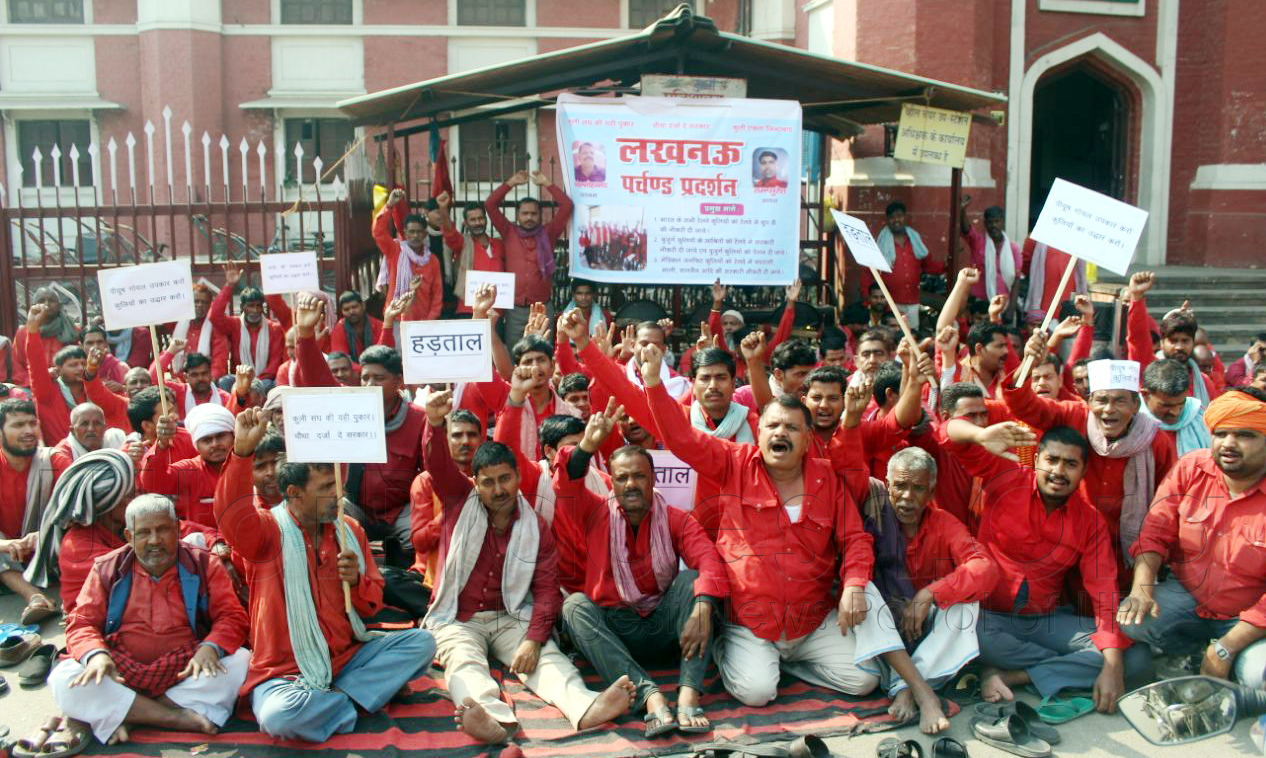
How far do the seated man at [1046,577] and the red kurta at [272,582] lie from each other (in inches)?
104

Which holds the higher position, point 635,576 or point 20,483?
point 20,483

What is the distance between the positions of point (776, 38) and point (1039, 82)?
25.4ft

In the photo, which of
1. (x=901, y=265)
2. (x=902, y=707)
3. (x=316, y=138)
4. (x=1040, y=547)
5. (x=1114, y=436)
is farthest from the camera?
(x=316, y=138)

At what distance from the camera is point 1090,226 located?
5941mm

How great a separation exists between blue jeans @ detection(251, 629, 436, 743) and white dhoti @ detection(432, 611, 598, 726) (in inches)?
5.0

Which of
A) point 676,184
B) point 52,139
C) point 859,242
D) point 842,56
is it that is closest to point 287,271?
point 676,184

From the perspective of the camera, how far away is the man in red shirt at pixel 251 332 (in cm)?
823

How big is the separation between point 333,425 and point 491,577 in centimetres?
100

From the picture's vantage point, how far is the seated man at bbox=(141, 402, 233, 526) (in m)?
5.13

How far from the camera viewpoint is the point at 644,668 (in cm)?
488

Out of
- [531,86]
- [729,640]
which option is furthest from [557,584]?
[531,86]

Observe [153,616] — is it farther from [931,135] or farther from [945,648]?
[931,135]

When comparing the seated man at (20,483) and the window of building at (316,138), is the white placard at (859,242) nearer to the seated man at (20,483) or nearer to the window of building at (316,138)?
the seated man at (20,483)

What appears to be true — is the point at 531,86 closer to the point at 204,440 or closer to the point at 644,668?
the point at 204,440
